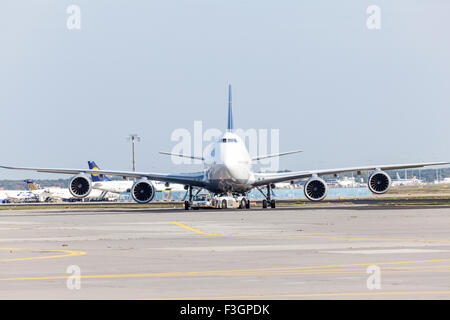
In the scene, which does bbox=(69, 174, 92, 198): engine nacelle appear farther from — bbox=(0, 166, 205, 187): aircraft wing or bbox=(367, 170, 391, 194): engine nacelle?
bbox=(367, 170, 391, 194): engine nacelle

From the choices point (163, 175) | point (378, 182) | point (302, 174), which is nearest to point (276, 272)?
point (378, 182)

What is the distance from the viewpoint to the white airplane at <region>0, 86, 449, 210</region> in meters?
60.6

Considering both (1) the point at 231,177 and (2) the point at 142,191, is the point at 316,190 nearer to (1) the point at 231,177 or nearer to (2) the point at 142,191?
(1) the point at 231,177

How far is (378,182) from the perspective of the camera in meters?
63.1

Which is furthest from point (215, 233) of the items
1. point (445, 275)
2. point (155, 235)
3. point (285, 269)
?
point (445, 275)

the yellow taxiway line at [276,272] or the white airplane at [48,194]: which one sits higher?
the white airplane at [48,194]

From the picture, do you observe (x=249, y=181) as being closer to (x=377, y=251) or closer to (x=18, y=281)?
(x=377, y=251)

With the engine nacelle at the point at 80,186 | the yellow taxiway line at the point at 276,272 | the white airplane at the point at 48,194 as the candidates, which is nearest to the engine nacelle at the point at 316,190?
the engine nacelle at the point at 80,186

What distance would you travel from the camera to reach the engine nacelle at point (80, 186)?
6456cm

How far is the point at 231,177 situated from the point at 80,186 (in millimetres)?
12431

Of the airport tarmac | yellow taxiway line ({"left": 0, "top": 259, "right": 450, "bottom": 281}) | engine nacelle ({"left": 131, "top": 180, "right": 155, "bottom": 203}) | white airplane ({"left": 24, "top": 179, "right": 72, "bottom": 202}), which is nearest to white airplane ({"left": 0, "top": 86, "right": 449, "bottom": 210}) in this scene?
engine nacelle ({"left": 131, "top": 180, "right": 155, "bottom": 203})

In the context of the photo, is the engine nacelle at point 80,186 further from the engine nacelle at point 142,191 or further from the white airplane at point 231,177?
the engine nacelle at point 142,191

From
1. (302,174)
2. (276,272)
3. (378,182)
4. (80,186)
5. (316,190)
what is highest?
(302,174)
